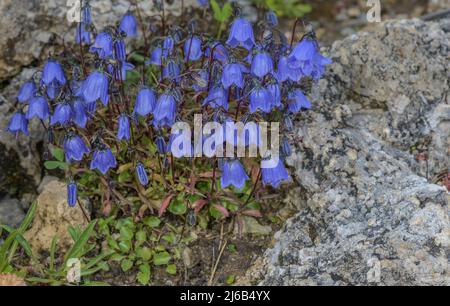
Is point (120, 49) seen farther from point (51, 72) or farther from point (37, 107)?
point (37, 107)

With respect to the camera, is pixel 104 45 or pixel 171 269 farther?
pixel 171 269

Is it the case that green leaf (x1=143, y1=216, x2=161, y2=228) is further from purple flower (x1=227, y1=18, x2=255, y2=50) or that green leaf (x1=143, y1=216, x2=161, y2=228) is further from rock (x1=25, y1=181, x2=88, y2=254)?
purple flower (x1=227, y1=18, x2=255, y2=50)

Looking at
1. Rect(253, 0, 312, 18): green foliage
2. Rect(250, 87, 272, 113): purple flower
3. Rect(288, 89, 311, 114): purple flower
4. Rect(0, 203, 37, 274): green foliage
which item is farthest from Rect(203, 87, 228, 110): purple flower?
A: Rect(253, 0, 312, 18): green foliage

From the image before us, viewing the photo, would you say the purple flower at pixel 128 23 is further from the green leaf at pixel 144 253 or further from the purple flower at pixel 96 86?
the green leaf at pixel 144 253

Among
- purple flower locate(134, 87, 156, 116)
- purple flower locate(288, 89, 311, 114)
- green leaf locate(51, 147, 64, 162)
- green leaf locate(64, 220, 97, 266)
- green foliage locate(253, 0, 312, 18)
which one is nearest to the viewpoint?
purple flower locate(134, 87, 156, 116)

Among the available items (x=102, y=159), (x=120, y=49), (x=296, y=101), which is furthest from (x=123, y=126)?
(x=296, y=101)
